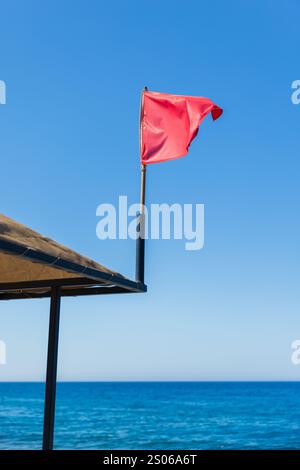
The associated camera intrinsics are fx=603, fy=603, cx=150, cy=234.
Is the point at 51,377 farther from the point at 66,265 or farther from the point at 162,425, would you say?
the point at 162,425

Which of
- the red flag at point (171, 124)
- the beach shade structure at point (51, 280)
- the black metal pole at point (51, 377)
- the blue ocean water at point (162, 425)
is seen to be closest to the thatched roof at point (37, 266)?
the beach shade structure at point (51, 280)

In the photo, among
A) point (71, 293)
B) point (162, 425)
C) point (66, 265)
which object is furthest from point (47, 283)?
→ point (162, 425)

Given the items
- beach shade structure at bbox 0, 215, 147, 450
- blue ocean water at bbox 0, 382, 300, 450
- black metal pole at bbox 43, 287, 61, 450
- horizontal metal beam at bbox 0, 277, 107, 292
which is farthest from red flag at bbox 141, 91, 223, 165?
blue ocean water at bbox 0, 382, 300, 450

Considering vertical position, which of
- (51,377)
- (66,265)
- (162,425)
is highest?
(66,265)

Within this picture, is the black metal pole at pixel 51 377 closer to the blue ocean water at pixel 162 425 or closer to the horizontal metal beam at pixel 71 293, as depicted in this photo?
the horizontal metal beam at pixel 71 293

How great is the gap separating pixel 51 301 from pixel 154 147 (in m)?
2.40

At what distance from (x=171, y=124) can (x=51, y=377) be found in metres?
3.26

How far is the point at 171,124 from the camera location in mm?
6945

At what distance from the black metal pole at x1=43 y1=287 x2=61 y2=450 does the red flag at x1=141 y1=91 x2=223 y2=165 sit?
2.36 m

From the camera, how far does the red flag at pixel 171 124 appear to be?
22.5 feet

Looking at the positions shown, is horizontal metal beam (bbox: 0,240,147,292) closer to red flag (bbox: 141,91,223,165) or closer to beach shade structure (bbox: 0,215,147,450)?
beach shade structure (bbox: 0,215,147,450)
